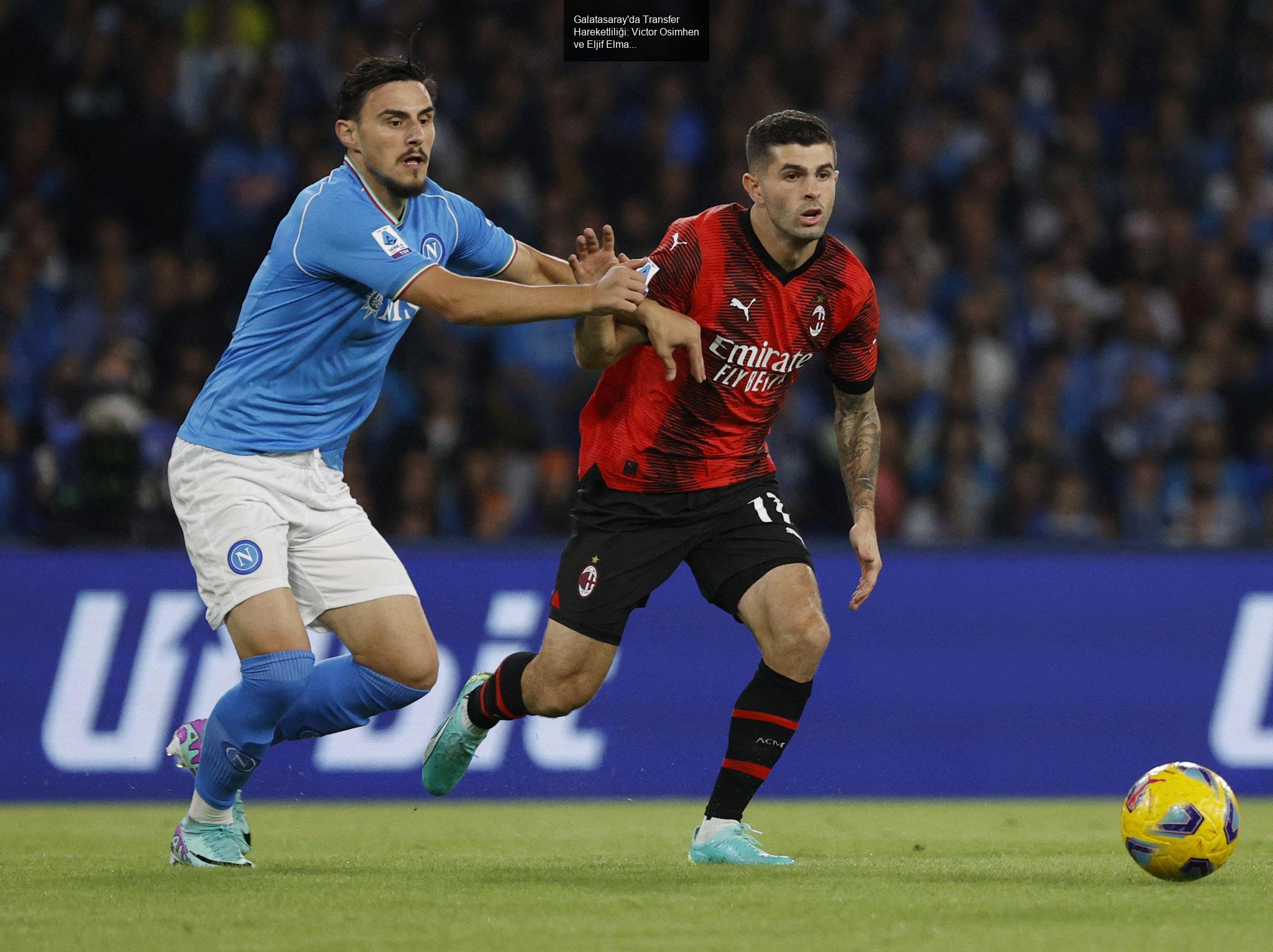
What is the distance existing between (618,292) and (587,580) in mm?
1261

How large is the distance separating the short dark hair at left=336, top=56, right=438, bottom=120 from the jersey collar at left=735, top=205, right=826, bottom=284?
3.89ft

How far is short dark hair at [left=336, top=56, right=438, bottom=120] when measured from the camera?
5.90m

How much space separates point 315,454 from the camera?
6.10 metres

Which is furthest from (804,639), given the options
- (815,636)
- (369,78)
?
(369,78)

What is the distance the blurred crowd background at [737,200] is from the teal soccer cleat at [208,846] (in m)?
3.84

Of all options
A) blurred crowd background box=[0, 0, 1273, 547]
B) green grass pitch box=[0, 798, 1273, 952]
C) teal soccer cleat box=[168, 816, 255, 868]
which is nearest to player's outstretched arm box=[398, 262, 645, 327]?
green grass pitch box=[0, 798, 1273, 952]

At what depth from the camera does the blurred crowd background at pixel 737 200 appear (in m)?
11.2

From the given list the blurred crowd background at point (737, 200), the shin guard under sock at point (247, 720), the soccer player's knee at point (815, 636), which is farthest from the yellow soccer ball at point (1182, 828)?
the blurred crowd background at point (737, 200)

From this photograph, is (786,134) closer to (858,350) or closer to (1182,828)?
(858,350)

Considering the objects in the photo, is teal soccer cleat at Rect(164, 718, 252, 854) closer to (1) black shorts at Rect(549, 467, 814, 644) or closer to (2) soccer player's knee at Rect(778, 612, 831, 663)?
(1) black shorts at Rect(549, 467, 814, 644)

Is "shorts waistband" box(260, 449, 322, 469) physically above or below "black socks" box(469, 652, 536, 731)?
above

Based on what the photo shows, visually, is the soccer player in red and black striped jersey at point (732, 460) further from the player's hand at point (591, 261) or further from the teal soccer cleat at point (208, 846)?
the teal soccer cleat at point (208, 846)

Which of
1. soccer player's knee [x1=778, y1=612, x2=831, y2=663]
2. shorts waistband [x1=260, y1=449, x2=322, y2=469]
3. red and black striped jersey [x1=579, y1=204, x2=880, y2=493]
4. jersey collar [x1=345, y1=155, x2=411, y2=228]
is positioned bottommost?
soccer player's knee [x1=778, y1=612, x2=831, y2=663]

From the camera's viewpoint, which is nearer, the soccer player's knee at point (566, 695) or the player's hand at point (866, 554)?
the player's hand at point (866, 554)
